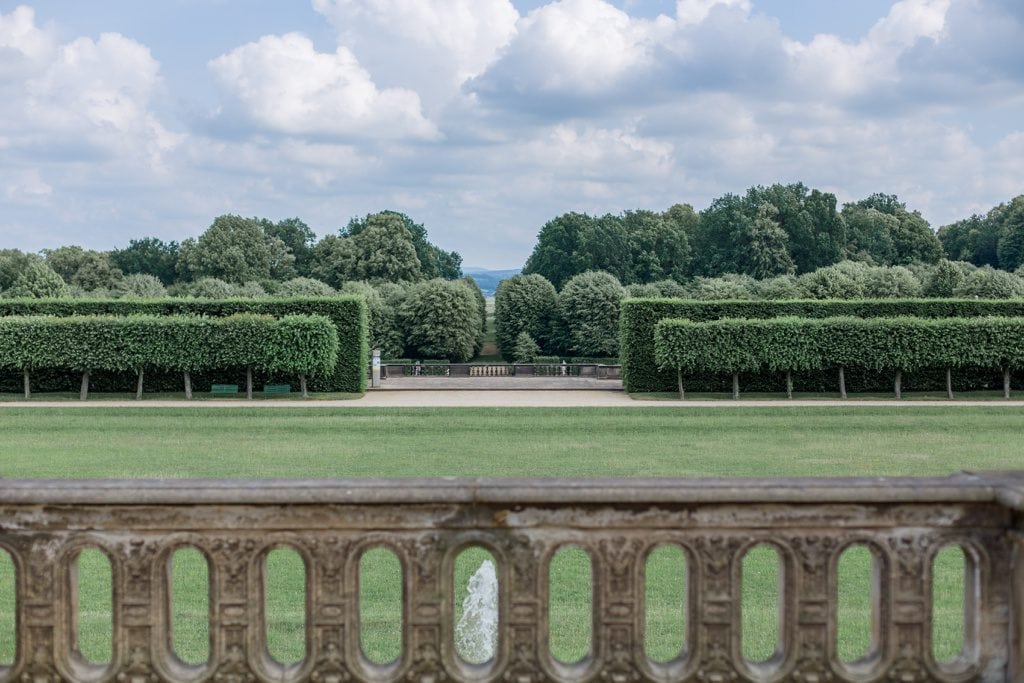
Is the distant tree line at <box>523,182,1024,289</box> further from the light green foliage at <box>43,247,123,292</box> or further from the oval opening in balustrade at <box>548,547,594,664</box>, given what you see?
the oval opening in balustrade at <box>548,547,594,664</box>

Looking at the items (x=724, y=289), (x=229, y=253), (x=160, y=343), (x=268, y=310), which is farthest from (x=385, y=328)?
(x=229, y=253)

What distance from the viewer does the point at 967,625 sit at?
4.24 m

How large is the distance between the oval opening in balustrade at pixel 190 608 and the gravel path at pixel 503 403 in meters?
18.6

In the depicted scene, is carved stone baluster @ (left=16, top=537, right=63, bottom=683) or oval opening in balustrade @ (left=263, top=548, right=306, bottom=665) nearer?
carved stone baluster @ (left=16, top=537, right=63, bottom=683)

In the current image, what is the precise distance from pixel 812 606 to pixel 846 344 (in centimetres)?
3019

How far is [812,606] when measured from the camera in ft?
13.7

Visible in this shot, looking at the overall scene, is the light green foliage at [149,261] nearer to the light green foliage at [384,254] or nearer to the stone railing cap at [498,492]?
the light green foliage at [384,254]

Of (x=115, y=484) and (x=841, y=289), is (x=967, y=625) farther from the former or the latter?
(x=841, y=289)

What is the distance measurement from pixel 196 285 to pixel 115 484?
214 ft

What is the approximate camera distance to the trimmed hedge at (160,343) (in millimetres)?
32281

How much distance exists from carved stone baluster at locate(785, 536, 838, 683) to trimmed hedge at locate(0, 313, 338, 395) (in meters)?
29.4

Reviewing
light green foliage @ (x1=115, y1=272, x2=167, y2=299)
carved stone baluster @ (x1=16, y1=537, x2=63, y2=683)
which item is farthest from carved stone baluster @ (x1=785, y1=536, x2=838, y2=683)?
light green foliage @ (x1=115, y1=272, x2=167, y2=299)

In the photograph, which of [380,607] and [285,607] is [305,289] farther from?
[380,607]

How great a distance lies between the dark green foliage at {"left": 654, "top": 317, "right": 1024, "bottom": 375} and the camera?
3262cm
